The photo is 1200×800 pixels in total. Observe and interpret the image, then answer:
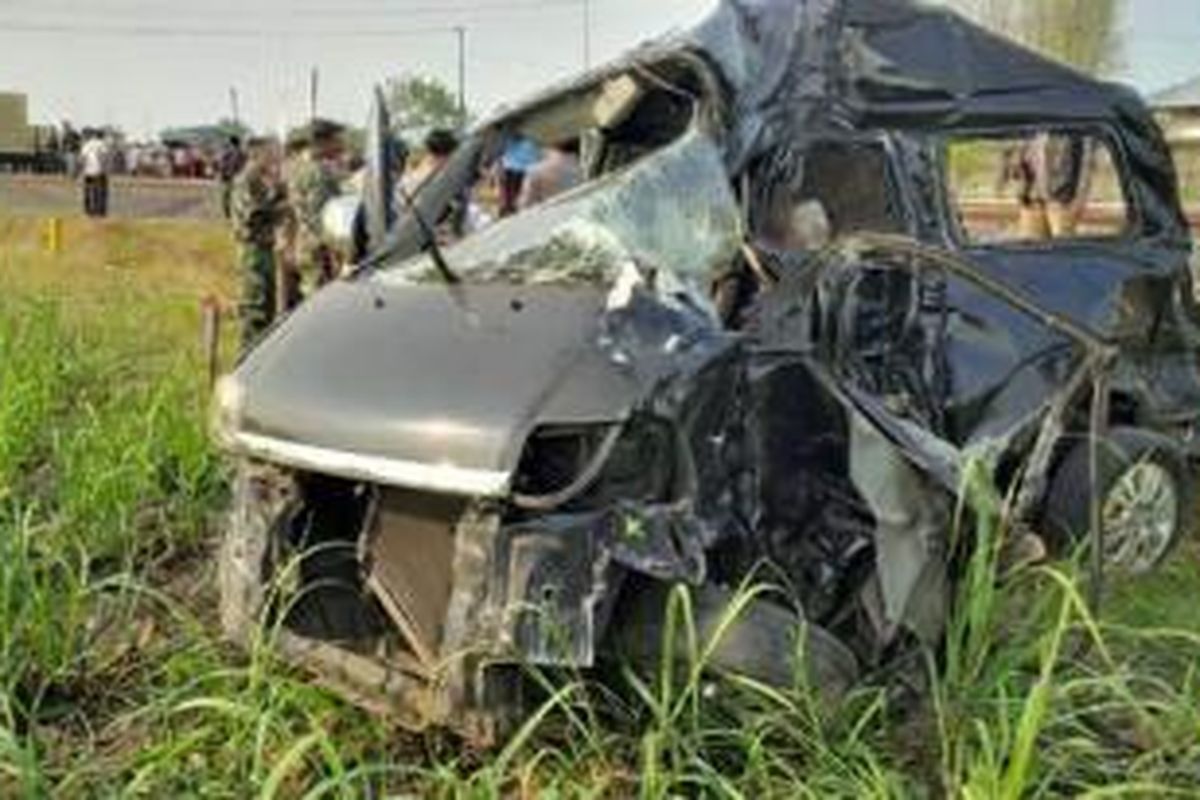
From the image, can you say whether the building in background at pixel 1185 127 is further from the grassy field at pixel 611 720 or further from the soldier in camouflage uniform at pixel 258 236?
the soldier in camouflage uniform at pixel 258 236

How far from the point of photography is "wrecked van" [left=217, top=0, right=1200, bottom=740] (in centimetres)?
421

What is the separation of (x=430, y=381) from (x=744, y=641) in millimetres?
1002

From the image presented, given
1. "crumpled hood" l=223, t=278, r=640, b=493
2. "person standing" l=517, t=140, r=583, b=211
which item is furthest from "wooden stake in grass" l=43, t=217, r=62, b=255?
"crumpled hood" l=223, t=278, r=640, b=493

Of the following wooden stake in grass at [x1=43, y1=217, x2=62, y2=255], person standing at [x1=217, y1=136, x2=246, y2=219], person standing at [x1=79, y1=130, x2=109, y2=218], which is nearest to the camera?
person standing at [x1=217, y1=136, x2=246, y2=219]

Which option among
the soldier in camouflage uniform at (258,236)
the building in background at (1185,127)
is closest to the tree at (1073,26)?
the building in background at (1185,127)

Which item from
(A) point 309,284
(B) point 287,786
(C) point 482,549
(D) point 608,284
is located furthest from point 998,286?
(A) point 309,284

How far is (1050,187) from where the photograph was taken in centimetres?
680

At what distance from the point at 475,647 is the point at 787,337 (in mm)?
1271

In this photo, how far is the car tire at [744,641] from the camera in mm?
4250

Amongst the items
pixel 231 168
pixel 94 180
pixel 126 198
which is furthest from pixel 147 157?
pixel 231 168

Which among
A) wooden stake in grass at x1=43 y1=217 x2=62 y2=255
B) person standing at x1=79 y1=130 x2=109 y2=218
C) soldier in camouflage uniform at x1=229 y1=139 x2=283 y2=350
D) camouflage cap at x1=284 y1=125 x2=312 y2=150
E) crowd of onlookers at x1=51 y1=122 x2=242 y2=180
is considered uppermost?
camouflage cap at x1=284 y1=125 x2=312 y2=150

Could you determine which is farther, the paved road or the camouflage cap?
the paved road

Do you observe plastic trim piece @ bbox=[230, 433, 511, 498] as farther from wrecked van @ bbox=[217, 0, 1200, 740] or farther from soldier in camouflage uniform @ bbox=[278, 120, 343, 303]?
soldier in camouflage uniform @ bbox=[278, 120, 343, 303]

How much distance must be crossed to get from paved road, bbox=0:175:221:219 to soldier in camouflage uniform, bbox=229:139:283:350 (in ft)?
49.7
